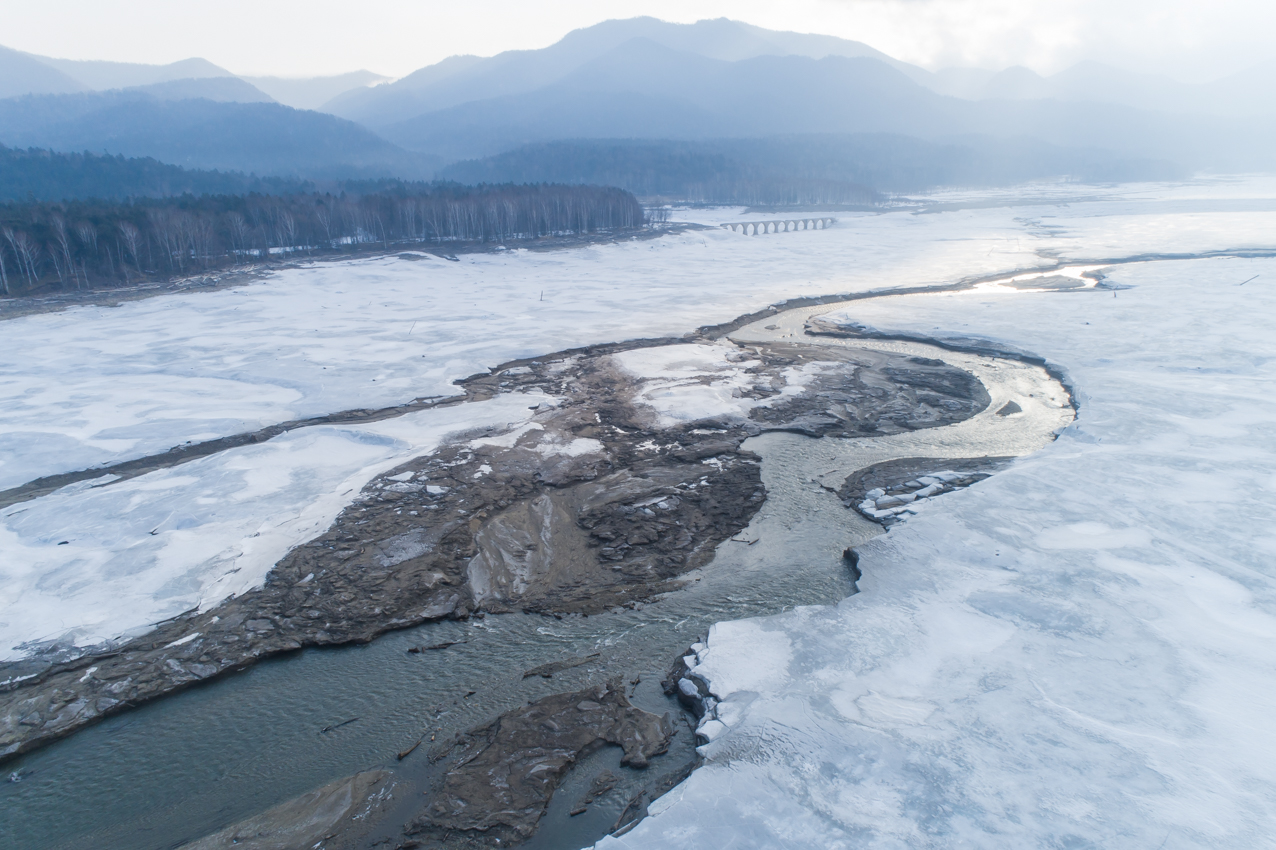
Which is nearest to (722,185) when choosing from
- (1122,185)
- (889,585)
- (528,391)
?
(1122,185)

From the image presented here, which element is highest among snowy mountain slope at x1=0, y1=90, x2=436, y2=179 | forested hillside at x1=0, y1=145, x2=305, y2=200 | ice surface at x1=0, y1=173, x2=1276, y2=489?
snowy mountain slope at x1=0, y1=90, x2=436, y2=179

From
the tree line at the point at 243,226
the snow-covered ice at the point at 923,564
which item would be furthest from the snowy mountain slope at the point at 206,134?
the snow-covered ice at the point at 923,564

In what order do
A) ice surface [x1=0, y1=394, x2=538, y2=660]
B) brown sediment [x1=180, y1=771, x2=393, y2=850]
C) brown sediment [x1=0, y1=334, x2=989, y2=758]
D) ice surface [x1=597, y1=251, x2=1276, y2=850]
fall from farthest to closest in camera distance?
ice surface [x1=0, y1=394, x2=538, y2=660]
brown sediment [x1=0, y1=334, x2=989, y2=758]
brown sediment [x1=180, y1=771, x2=393, y2=850]
ice surface [x1=597, y1=251, x2=1276, y2=850]

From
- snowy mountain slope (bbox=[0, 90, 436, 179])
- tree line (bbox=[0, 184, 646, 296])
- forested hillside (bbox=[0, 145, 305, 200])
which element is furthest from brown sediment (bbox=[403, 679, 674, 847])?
snowy mountain slope (bbox=[0, 90, 436, 179])

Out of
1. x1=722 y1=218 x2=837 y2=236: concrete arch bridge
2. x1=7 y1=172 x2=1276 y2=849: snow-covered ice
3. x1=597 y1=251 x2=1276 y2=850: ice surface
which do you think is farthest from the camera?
x1=722 y1=218 x2=837 y2=236: concrete arch bridge

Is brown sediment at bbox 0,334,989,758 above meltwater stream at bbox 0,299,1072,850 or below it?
above

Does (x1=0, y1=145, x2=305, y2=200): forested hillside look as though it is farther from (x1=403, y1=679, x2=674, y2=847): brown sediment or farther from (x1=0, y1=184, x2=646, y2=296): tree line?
(x1=403, y1=679, x2=674, y2=847): brown sediment

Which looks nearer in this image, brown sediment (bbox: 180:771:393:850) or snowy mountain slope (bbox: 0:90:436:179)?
brown sediment (bbox: 180:771:393:850)

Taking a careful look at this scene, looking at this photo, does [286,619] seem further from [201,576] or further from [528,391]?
[528,391]

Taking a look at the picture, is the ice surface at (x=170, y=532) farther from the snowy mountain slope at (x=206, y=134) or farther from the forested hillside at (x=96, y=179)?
the snowy mountain slope at (x=206, y=134)
